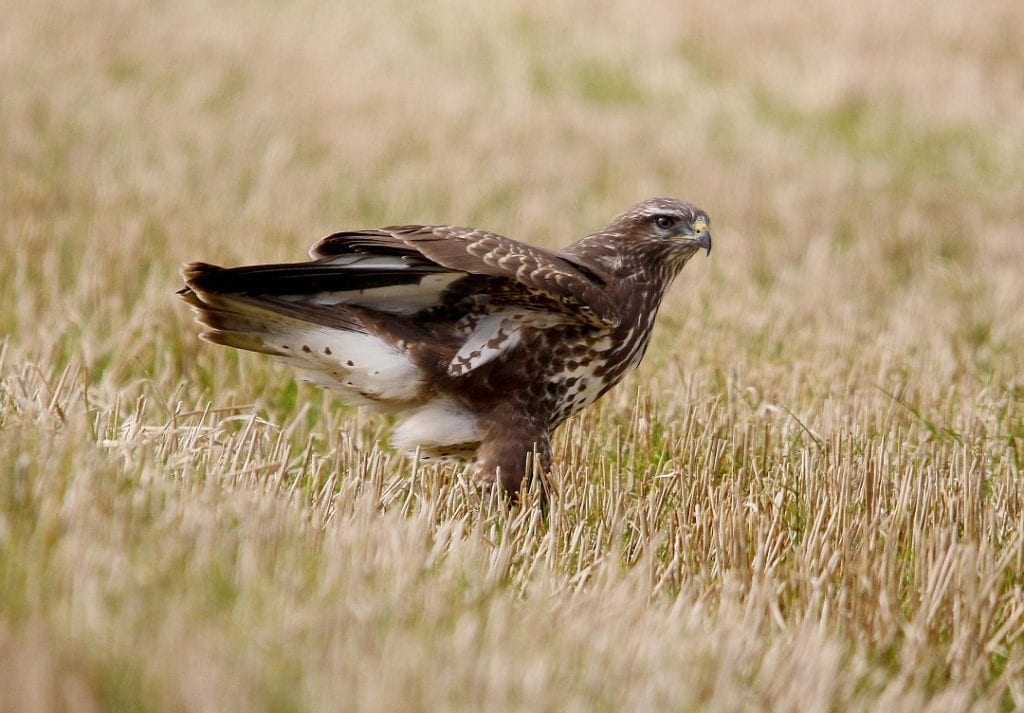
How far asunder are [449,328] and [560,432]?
1.03 metres

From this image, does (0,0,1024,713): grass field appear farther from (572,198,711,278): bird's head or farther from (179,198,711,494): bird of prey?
(572,198,711,278): bird's head

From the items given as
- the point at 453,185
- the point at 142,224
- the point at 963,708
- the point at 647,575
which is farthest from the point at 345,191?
the point at 963,708

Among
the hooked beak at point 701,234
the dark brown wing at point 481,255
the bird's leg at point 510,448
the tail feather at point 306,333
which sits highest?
the hooked beak at point 701,234

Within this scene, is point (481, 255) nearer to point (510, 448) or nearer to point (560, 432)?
point (510, 448)

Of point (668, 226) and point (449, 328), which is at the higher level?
point (668, 226)

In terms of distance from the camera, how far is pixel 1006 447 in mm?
4605

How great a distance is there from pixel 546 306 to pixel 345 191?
5.44 m

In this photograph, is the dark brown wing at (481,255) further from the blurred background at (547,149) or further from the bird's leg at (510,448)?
the blurred background at (547,149)

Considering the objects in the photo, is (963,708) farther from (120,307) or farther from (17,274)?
(17,274)

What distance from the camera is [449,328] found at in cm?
426

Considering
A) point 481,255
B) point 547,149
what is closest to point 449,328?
point 481,255

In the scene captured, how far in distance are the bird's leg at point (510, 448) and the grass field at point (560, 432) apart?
86mm

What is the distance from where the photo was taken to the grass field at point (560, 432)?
248 centimetres

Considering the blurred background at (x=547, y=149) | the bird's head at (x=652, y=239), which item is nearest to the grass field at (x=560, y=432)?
the blurred background at (x=547, y=149)
